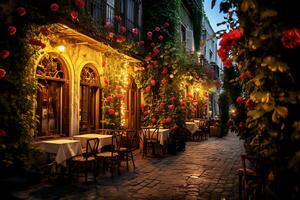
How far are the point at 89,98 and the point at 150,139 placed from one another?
251 cm

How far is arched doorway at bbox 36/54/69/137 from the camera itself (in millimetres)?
7968

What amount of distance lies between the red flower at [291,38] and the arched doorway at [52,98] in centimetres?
628

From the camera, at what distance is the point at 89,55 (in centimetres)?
987

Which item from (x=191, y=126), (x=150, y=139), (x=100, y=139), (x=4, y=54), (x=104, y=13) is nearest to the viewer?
(x=4, y=54)

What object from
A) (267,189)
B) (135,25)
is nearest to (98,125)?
(135,25)

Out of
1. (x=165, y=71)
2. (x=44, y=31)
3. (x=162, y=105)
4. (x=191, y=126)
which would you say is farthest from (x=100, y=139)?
(x=191, y=126)

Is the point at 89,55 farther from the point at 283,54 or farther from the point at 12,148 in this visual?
the point at 283,54

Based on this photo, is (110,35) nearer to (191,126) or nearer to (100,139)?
(100,139)

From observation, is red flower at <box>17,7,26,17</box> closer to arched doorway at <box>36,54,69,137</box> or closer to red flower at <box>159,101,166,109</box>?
arched doorway at <box>36,54,69,137</box>

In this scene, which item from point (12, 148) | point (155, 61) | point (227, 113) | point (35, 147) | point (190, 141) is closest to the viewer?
point (12, 148)

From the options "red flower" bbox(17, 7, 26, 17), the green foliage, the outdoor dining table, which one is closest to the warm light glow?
"red flower" bbox(17, 7, 26, 17)

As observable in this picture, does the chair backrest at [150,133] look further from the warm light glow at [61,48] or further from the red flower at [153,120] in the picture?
the warm light glow at [61,48]

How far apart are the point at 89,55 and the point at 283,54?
784 cm

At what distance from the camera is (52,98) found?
27.8 feet
